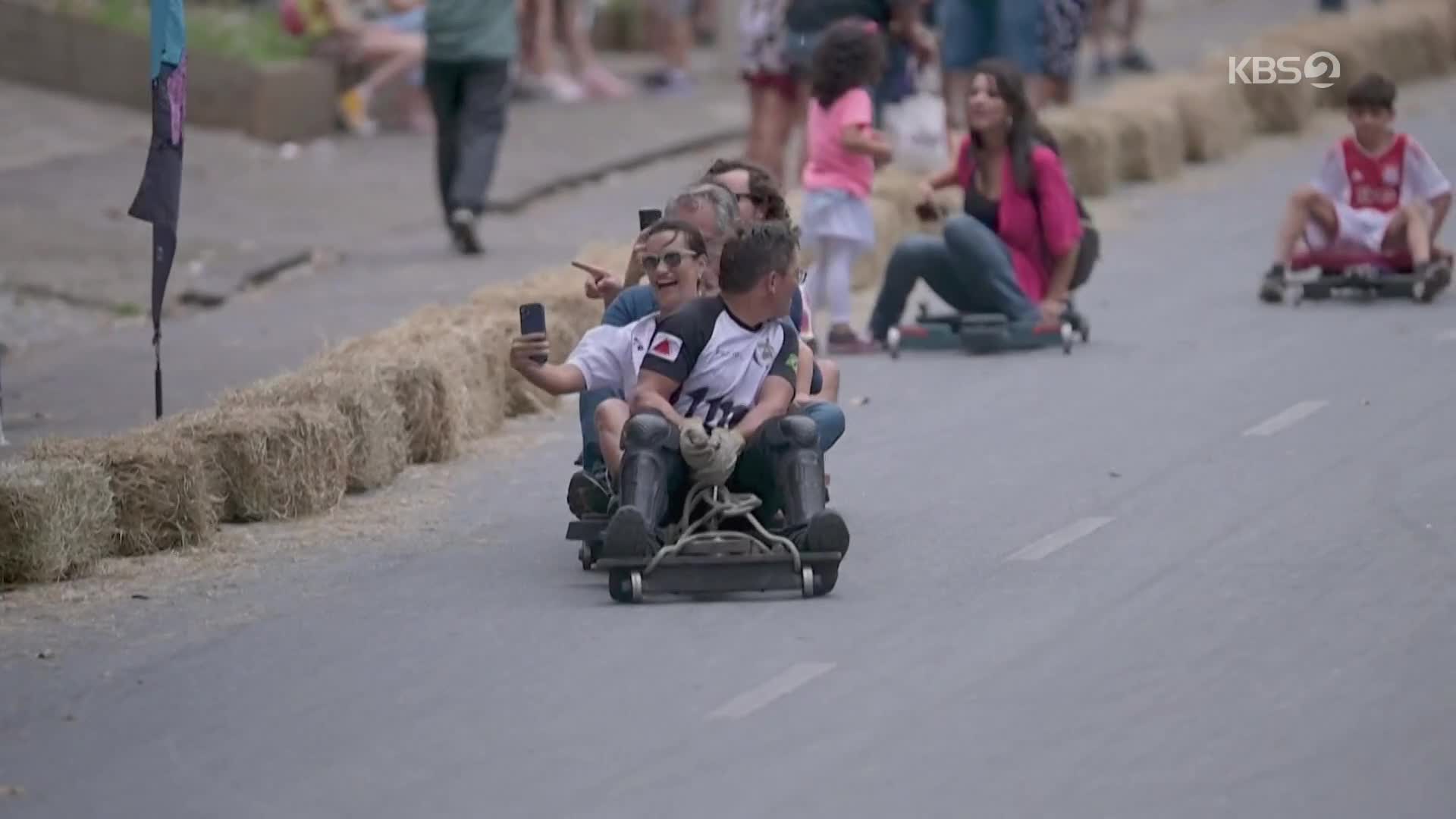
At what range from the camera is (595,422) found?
356 inches

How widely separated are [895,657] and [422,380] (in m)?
3.83

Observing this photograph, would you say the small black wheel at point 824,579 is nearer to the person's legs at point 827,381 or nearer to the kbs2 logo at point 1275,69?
the person's legs at point 827,381

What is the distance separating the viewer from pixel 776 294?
28.6ft

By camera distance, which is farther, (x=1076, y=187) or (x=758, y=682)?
(x=1076, y=187)

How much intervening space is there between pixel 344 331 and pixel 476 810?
8076 mm

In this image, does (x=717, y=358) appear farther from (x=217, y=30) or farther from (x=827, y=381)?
(x=217, y=30)

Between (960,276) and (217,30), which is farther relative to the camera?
(217,30)

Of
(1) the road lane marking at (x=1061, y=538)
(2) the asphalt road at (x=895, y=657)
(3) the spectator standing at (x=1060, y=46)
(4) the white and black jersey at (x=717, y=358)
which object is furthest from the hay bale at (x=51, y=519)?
(3) the spectator standing at (x=1060, y=46)

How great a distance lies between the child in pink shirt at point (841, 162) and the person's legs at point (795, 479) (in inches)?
187

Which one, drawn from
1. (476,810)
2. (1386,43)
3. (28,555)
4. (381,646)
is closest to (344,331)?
(28,555)

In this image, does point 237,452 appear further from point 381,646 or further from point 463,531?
point 381,646

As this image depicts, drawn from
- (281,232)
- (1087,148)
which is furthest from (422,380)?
(1087,148)

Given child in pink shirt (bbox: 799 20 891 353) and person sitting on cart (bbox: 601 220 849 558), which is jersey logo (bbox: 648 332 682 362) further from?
child in pink shirt (bbox: 799 20 891 353)

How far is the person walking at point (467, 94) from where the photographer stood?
16766 mm
